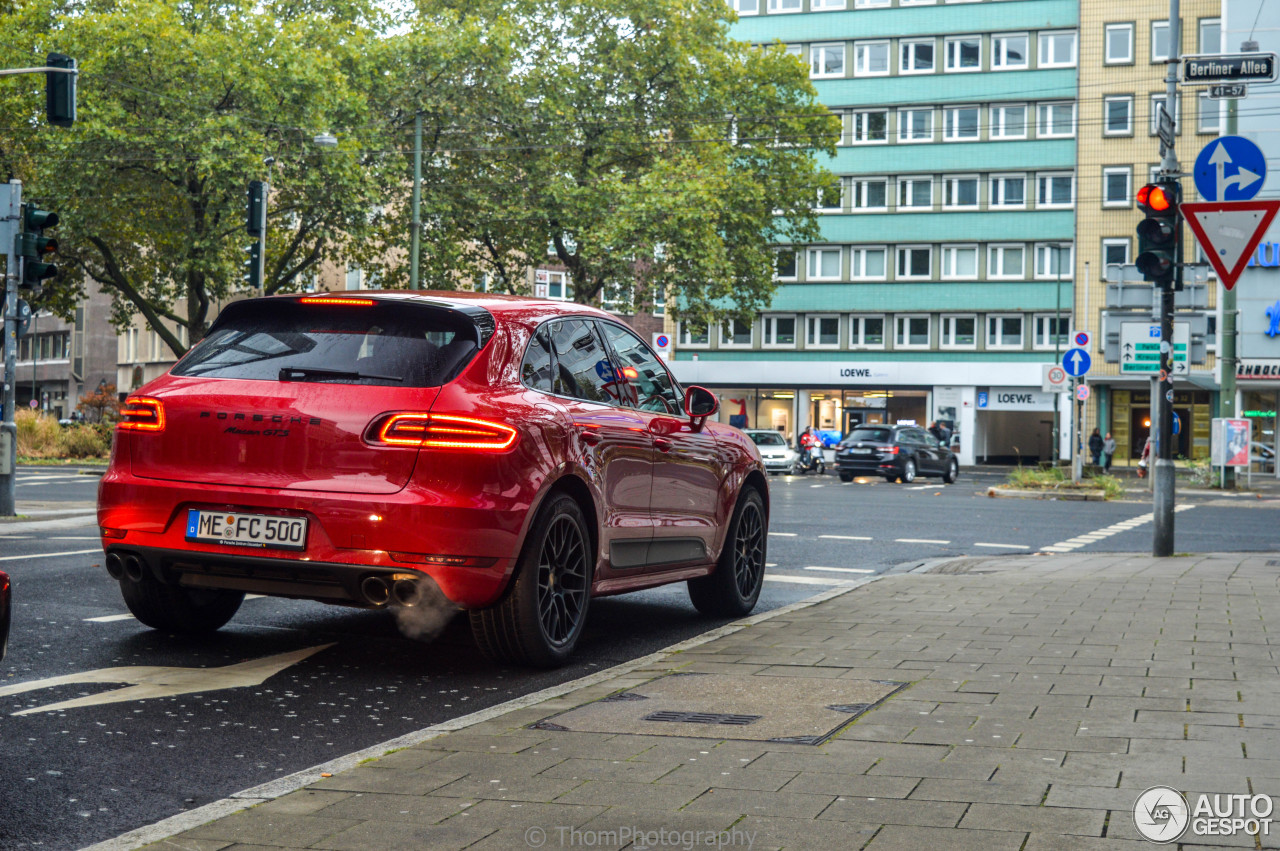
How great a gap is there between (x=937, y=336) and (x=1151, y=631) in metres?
56.6

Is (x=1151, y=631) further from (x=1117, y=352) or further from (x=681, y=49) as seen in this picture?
(x=681, y=49)

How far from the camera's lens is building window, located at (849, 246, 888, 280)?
6444 cm

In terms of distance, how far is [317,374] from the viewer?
20.7 feet

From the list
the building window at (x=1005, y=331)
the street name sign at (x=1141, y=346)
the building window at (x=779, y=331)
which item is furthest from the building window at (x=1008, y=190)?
the street name sign at (x=1141, y=346)

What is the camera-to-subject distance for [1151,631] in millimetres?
7895

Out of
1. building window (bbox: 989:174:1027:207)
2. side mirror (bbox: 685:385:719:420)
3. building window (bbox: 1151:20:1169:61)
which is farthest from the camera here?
building window (bbox: 989:174:1027:207)

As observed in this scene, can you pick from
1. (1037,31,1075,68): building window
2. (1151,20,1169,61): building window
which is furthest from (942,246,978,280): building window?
(1151,20,1169,61): building window

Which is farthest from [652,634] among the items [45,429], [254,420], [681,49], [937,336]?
[937,336]

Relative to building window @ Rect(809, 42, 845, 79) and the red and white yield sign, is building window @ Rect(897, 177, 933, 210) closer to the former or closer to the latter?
building window @ Rect(809, 42, 845, 79)

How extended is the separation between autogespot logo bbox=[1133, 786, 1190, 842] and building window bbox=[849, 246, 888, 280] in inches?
2417

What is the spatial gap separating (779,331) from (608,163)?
22096mm

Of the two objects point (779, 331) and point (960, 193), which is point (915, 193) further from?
point (779, 331)

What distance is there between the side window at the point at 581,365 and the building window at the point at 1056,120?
5801 centimetres

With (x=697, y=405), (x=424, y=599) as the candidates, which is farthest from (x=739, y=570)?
(x=424, y=599)
